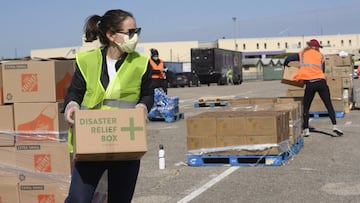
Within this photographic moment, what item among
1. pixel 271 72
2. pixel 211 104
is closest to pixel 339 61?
pixel 211 104

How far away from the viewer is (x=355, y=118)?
16047 millimetres

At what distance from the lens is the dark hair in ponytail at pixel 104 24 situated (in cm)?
389

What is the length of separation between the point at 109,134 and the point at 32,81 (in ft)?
7.65

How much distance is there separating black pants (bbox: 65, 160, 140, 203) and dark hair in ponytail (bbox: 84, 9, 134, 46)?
79 cm

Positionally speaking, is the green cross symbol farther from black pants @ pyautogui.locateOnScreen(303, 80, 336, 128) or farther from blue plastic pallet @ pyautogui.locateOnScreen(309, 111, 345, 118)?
blue plastic pallet @ pyautogui.locateOnScreen(309, 111, 345, 118)

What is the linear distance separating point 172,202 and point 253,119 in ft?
8.44

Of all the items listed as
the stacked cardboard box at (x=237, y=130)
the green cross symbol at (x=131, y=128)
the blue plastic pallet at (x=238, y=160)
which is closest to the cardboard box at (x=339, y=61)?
the stacked cardboard box at (x=237, y=130)

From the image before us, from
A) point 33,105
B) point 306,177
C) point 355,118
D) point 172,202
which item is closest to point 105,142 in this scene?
point 33,105

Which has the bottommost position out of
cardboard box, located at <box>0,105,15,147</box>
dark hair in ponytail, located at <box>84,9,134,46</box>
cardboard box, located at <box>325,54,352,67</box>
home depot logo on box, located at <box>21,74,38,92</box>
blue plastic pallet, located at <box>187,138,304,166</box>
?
blue plastic pallet, located at <box>187,138,304,166</box>

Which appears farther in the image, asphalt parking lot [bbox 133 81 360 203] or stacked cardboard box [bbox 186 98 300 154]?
stacked cardboard box [bbox 186 98 300 154]

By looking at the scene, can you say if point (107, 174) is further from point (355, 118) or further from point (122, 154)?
point (355, 118)

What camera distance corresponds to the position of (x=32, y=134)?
19.1 feet

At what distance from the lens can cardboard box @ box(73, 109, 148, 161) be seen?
368cm

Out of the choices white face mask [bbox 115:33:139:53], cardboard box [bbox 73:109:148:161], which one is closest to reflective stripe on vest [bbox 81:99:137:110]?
cardboard box [bbox 73:109:148:161]
